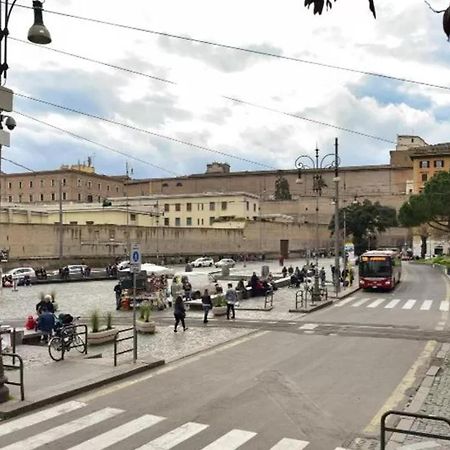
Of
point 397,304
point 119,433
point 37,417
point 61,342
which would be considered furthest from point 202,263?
point 119,433

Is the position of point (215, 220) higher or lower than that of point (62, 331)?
higher

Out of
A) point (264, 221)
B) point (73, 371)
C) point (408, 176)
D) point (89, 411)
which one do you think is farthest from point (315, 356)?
point (408, 176)

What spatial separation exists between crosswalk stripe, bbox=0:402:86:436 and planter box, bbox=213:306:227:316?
51.5 ft

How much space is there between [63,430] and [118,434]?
97 cm

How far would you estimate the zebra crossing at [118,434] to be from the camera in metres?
9.02

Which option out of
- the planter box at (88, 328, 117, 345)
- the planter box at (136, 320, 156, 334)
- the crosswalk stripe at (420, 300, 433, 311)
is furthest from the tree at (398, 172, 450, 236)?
the planter box at (88, 328, 117, 345)

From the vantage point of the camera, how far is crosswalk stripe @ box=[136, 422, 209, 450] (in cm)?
899

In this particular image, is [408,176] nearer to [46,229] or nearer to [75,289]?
[46,229]

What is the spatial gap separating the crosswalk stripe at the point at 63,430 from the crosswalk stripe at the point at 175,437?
146 centimetres

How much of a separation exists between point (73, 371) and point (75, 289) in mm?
29223

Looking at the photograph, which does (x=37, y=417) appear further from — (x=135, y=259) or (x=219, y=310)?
(x=219, y=310)

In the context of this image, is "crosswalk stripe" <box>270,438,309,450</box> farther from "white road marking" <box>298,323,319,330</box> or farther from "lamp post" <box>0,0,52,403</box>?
"white road marking" <box>298,323,319,330</box>

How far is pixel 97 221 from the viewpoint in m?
89.3

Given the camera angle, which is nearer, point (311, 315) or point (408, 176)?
point (311, 315)
